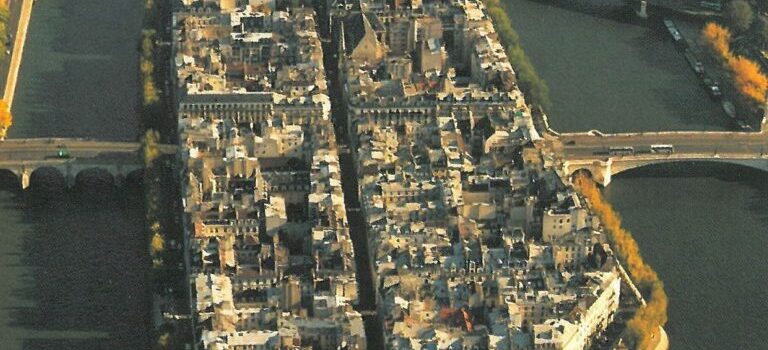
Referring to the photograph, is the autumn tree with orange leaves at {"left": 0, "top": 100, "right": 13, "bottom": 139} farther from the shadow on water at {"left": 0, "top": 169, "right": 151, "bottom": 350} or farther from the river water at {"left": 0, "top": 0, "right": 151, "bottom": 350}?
the shadow on water at {"left": 0, "top": 169, "right": 151, "bottom": 350}

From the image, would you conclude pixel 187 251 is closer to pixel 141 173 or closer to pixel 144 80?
pixel 141 173

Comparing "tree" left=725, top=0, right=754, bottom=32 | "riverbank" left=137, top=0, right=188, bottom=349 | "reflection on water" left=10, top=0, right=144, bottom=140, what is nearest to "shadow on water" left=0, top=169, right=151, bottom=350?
"riverbank" left=137, top=0, right=188, bottom=349

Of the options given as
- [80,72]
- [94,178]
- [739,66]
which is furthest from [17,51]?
[739,66]

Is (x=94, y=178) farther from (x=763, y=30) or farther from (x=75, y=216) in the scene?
(x=763, y=30)

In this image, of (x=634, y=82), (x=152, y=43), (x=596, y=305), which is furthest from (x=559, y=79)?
(x=596, y=305)

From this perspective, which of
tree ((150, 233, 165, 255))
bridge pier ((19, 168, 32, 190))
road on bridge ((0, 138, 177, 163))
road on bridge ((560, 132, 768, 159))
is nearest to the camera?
tree ((150, 233, 165, 255))

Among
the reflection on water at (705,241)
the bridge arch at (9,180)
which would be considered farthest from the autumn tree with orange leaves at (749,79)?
the bridge arch at (9,180)

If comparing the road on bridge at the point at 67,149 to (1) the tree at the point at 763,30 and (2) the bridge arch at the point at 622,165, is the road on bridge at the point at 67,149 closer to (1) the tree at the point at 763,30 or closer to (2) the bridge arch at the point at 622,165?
→ (2) the bridge arch at the point at 622,165
